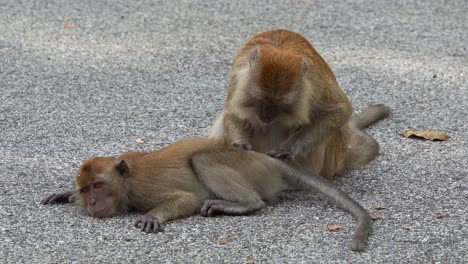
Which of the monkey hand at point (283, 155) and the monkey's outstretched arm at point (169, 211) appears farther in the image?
the monkey hand at point (283, 155)

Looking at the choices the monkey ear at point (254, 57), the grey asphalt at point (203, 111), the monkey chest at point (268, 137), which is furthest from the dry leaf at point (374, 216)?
the monkey ear at point (254, 57)

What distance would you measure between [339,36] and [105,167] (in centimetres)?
545

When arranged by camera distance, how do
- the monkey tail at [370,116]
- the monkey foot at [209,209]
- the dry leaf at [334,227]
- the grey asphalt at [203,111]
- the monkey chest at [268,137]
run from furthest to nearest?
1. the monkey tail at [370,116]
2. the monkey chest at [268,137]
3. the monkey foot at [209,209]
4. the dry leaf at [334,227]
5. the grey asphalt at [203,111]

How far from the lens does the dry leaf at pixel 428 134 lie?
8.09 m

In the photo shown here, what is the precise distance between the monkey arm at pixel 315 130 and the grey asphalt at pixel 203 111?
0.31 meters

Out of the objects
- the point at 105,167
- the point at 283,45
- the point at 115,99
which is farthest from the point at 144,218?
the point at 115,99

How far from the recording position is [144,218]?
6.09 metres

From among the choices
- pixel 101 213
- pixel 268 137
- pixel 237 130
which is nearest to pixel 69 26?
pixel 237 130

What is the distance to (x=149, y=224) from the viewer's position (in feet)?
19.7

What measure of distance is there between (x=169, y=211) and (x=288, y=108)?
1070mm

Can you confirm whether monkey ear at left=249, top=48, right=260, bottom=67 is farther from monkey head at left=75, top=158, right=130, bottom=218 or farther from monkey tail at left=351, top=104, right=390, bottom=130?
monkey tail at left=351, top=104, right=390, bottom=130

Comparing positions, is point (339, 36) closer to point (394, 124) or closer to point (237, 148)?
point (394, 124)

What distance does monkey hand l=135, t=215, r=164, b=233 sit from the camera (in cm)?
597

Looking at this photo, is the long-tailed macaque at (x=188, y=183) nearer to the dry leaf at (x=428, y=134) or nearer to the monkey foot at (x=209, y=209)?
the monkey foot at (x=209, y=209)
